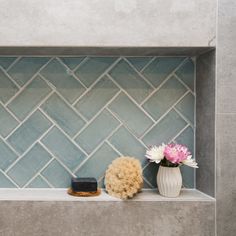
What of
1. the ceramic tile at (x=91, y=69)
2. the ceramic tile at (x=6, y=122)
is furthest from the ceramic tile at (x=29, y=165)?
the ceramic tile at (x=91, y=69)

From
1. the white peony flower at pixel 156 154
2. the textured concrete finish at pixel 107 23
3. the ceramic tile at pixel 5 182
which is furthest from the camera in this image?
the ceramic tile at pixel 5 182

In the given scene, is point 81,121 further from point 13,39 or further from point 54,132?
point 13,39

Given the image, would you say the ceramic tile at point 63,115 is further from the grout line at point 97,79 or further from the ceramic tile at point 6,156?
the ceramic tile at point 6,156

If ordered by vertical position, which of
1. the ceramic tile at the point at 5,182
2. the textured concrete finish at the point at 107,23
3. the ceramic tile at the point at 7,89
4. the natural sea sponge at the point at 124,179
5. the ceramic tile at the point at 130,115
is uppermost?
the textured concrete finish at the point at 107,23

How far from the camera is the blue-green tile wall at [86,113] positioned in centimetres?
134

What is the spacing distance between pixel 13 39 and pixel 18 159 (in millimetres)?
530

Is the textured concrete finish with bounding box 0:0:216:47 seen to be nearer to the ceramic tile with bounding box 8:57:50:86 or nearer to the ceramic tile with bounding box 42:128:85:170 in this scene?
the ceramic tile with bounding box 8:57:50:86

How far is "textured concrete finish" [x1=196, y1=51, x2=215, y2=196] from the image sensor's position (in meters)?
1.18

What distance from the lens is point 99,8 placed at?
113 centimetres

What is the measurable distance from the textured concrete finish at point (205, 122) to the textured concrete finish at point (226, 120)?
28mm

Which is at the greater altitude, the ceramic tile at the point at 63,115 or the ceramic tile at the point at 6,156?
the ceramic tile at the point at 63,115

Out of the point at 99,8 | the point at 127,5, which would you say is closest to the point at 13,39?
the point at 99,8

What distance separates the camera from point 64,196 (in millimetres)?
1218

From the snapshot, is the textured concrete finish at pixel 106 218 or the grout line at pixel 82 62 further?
the grout line at pixel 82 62
